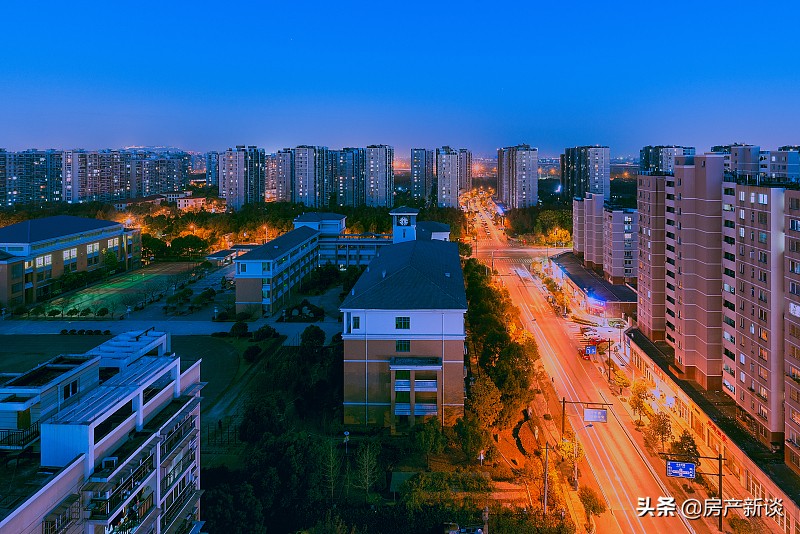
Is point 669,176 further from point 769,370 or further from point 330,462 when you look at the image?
point 330,462

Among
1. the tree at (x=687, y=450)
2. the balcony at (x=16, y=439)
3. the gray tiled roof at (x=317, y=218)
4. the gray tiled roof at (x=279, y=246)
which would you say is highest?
the gray tiled roof at (x=317, y=218)

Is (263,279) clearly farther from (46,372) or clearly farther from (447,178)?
(447,178)

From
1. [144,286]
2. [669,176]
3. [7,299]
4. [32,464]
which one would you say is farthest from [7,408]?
[144,286]

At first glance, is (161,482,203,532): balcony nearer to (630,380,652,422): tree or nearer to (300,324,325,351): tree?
(300,324,325,351): tree

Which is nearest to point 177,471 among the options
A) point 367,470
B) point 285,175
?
point 367,470

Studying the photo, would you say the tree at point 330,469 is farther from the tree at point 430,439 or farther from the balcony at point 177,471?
the balcony at point 177,471

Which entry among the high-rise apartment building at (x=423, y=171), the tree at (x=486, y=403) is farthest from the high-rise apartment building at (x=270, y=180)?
the tree at (x=486, y=403)
